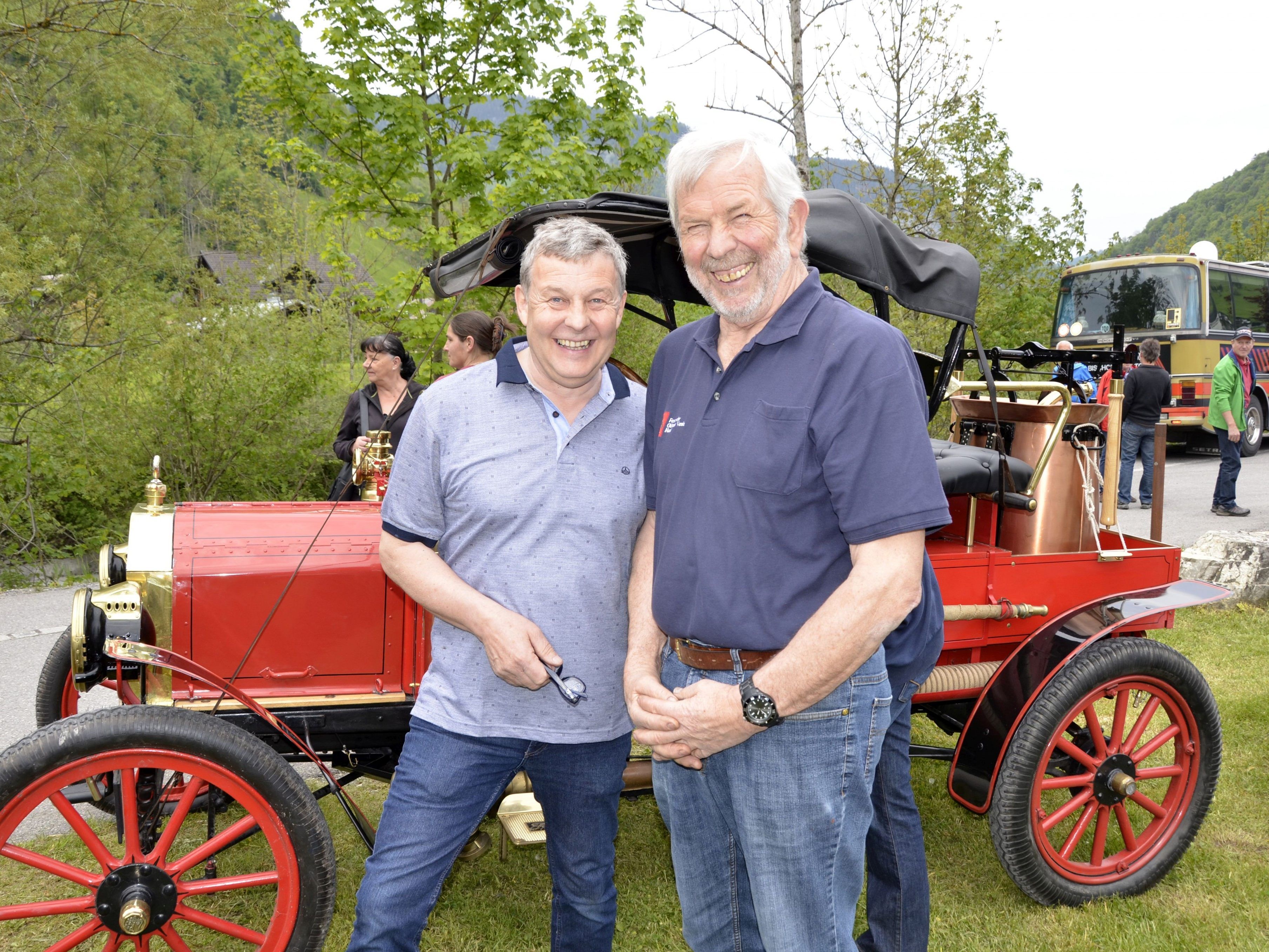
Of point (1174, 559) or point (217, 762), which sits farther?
point (1174, 559)

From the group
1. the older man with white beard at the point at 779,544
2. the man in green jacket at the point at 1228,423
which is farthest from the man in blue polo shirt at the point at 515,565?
the man in green jacket at the point at 1228,423

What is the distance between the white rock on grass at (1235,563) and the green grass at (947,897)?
3.00 meters

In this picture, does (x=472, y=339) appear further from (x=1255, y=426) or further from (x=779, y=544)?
(x=1255, y=426)

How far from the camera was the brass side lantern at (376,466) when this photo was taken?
9.87ft

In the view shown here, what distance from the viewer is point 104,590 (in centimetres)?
255

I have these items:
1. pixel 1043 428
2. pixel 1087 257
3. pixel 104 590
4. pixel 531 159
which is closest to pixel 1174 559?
pixel 1043 428

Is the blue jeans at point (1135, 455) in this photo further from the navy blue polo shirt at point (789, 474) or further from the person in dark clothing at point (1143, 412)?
the navy blue polo shirt at point (789, 474)

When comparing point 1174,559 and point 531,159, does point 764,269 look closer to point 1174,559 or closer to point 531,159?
point 1174,559

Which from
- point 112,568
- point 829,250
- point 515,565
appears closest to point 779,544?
point 515,565

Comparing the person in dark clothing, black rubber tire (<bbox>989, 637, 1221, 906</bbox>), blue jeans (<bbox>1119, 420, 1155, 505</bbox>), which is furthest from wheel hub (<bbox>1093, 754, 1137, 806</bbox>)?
blue jeans (<bbox>1119, 420, 1155, 505</bbox>)

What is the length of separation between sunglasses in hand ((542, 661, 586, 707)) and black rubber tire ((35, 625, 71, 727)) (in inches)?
85.5

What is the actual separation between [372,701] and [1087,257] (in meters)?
19.3

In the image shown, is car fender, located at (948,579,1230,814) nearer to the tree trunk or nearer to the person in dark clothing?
the tree trunk

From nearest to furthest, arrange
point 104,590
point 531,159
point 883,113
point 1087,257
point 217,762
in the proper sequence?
point 217,762 < point 104,590 < point 531,159 < point 883,113 < point 1087,257
